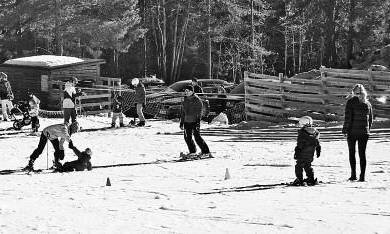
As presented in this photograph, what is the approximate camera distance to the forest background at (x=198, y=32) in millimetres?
46250

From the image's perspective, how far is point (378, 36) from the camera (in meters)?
49.4

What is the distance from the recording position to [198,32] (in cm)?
5088

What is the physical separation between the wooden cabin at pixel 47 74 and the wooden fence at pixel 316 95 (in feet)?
30.3

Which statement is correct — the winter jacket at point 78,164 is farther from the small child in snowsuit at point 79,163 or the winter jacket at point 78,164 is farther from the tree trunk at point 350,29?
the tree trunk at point 350,29

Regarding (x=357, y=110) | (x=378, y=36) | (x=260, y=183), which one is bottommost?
(x=260, y=183)

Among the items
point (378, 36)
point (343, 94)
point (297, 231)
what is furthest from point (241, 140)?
point (378, 36)

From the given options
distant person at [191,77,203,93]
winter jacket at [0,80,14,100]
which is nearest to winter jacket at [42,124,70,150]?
distant person at [191,77,203,93]

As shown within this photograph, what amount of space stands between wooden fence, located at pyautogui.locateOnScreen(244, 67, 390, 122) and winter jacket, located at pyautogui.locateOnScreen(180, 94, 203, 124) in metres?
7.26

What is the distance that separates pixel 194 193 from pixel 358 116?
309 centimetres

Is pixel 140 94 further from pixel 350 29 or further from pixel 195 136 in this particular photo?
pixel 350 29

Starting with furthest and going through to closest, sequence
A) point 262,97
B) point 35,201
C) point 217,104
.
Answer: point 217,104
point 262,97
point 35,201

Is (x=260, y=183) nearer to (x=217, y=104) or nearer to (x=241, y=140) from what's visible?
(x=241, y=140)

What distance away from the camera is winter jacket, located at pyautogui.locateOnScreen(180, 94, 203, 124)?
16703 mm

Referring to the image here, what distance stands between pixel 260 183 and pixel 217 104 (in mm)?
16932
